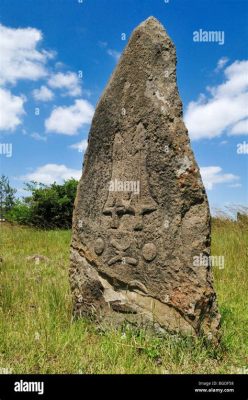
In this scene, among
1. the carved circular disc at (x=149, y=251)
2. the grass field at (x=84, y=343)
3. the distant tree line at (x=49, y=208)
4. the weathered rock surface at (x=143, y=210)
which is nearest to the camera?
the grass field at (x=84, y=343)

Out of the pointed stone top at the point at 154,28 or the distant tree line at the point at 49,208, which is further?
the distant tree line at the point at 49,208

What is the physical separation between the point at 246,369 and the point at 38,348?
172 cm

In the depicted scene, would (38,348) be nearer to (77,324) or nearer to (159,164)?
(77,324)

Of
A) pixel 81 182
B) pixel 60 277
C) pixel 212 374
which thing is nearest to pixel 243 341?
pixel 212 374

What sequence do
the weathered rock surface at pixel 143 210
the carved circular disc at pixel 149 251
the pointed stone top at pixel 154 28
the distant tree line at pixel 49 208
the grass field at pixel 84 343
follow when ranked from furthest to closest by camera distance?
the distant tree line at pixel 49 208 → the pointed stone top at pixel 154 28 → the carved circular disc at pixel 149 251 → the weathered rock surface at pixel 143 210 → the grass field at pixel 84 343

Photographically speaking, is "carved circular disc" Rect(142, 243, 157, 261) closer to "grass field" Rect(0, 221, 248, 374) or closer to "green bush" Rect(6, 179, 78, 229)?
"grass field" Rect(0, 221, 248, 374)

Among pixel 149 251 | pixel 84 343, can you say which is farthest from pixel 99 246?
pixel 84 343

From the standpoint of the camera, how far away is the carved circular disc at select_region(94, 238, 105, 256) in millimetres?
4453

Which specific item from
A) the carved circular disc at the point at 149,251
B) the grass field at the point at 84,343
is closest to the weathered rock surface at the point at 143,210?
the carved circular disc at the point at 149,251

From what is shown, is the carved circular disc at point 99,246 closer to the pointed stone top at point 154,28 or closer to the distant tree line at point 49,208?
the pointed stone top at point 154,28

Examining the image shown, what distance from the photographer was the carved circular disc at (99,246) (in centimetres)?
445

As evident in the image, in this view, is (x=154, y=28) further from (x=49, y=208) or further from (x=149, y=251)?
(x=49, y=208)

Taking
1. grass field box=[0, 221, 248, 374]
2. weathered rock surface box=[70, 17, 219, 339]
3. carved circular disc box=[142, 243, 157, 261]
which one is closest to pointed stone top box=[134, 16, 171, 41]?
weathered rock surface box=[70, 17, 219, 339]

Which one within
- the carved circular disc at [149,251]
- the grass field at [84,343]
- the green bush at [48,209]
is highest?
the green bush at [48,209]
